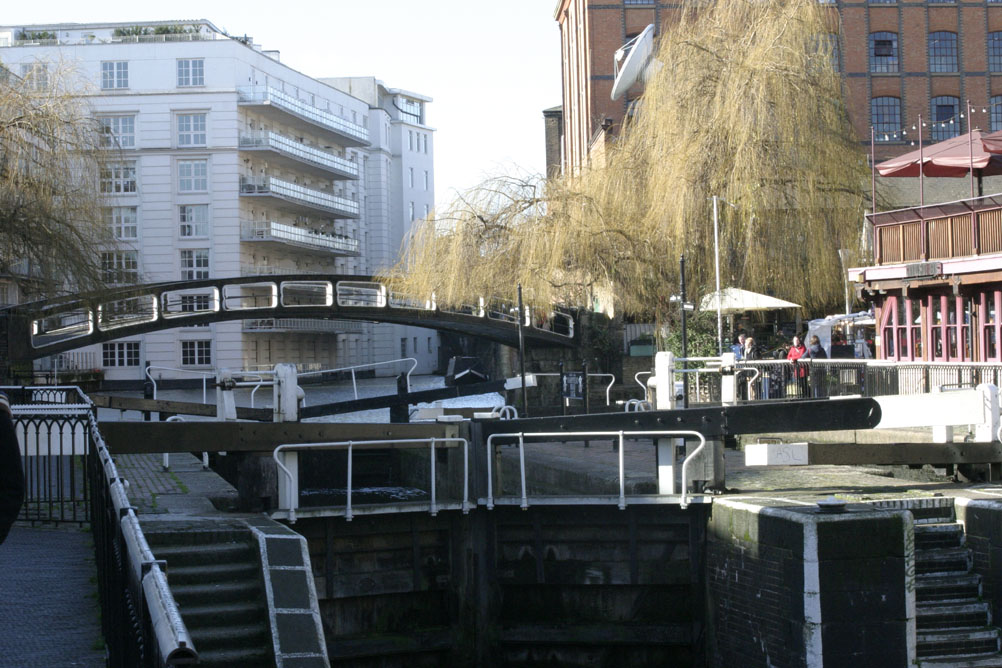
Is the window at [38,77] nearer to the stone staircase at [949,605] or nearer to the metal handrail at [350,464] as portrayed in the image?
the metal handrail at [350,464]

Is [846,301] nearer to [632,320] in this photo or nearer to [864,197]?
[864,197]

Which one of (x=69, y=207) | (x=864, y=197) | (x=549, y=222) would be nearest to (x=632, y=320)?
(x=549, y=222)

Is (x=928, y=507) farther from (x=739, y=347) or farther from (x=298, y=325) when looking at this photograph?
(x=298, y=325)

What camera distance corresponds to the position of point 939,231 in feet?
86.9

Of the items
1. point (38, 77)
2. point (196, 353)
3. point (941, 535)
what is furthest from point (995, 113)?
point (941, 535)

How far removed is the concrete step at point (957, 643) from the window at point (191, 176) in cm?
5398

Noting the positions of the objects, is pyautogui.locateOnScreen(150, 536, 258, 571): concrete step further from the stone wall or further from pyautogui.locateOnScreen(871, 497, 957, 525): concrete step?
pyautogui.locateOnScreen(871, 497, 957, 525): concrete step

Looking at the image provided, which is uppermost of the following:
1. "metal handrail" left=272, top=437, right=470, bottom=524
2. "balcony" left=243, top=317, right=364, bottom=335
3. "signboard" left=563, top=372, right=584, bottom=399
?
"balcony" left=243, top=317, right=364, bottom=335

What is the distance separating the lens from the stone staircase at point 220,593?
31.0 feet

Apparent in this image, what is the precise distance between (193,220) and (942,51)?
36837 millimetres

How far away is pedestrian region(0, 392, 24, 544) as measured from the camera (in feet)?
14.3

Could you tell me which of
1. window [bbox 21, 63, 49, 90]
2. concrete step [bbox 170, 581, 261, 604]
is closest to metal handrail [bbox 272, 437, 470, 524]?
concrete step [bbox 170, 581, 261, 604]

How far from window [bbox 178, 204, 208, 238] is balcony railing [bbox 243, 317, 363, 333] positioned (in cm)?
524

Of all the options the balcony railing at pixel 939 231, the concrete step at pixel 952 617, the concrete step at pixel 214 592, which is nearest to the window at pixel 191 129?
the balcony railing at pixel 939 231
